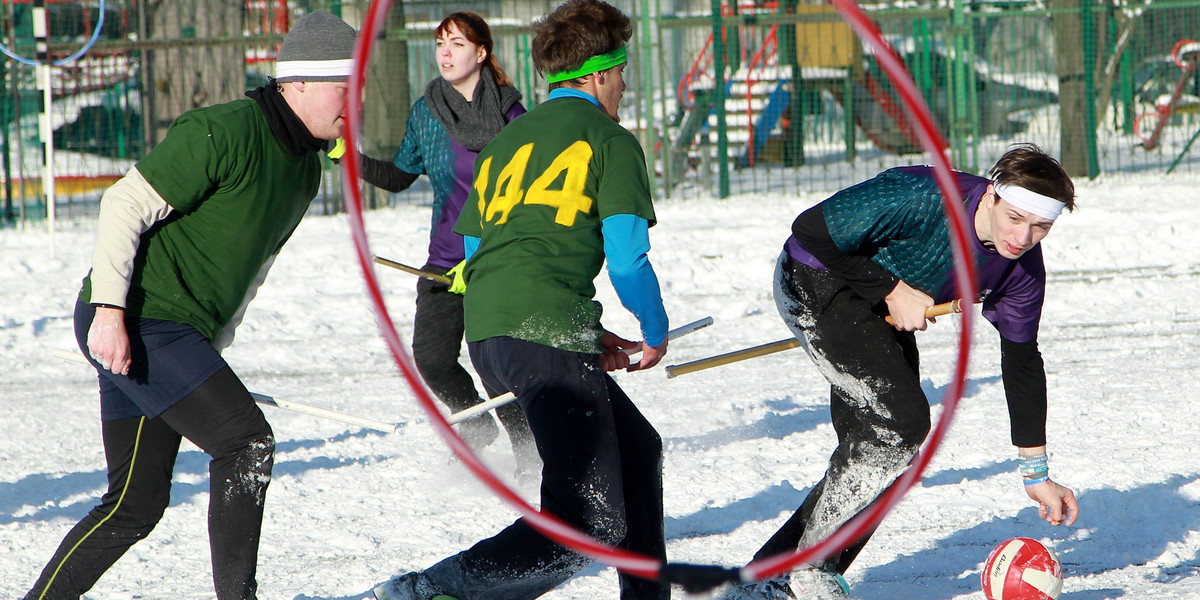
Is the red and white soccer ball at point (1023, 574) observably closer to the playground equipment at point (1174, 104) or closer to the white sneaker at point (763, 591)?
the white sneaker at point (763, 591)

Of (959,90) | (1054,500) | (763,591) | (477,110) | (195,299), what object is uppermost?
(959,90)

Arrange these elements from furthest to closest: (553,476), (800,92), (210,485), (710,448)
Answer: (800,92) → (710,448) → (210,485) → (553,476)

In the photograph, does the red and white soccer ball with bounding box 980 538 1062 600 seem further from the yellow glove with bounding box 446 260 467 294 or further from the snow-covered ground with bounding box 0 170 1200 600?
the yellow glove with bounding box 446 260 467 294

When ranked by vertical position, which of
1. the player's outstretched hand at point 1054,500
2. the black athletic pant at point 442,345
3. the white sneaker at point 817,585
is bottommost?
the white sneaker at point 817,585

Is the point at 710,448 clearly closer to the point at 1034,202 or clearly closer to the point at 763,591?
the point at 763,591

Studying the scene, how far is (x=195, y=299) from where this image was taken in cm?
307

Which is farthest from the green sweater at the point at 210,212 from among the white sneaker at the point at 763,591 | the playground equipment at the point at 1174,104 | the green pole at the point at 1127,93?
the green pole at the point at 1127,93

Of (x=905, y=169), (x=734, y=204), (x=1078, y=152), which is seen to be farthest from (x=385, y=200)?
(x=905, y=169)

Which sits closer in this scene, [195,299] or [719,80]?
[195,299]

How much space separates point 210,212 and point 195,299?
0.23 meters

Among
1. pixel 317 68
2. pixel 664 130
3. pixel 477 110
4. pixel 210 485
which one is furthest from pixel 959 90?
pixel 210 485

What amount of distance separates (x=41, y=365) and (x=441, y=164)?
12.2 ft

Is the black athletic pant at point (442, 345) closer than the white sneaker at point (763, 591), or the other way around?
the white sneaker at point (763, 591)

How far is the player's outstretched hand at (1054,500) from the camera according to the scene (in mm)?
3174
